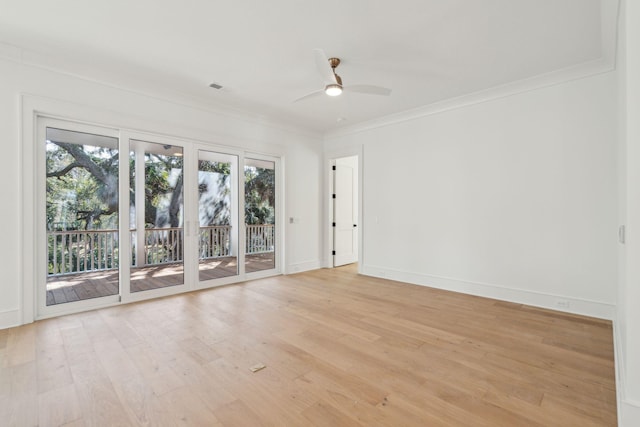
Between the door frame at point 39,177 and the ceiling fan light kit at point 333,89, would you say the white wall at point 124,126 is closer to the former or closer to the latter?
the door frame at point 39,177

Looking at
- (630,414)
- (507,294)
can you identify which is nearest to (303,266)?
(507,294)

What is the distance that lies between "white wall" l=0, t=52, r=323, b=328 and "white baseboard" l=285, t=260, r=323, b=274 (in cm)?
2

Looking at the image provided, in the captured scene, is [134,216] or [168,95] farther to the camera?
[168,95]

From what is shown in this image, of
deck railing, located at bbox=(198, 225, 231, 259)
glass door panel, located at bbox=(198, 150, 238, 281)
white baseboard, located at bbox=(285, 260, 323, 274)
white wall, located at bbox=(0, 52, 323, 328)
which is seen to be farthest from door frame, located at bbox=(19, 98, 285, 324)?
white baseboard, located at bbox=(285, 260, 323, 274)

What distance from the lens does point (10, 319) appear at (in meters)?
3.15

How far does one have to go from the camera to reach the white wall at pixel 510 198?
3436 millimetres

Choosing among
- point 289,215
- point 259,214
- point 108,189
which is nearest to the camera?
point 108,189

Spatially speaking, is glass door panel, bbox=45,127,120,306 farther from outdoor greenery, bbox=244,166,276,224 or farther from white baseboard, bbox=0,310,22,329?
outdoor greenery, bbox=244,166,276,224

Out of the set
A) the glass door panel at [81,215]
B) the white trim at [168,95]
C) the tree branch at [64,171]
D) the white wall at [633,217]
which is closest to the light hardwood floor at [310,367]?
the white wall at [633,217]

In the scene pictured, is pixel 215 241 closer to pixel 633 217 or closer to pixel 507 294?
pixel 507 294

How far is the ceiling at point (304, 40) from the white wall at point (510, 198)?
54 centimetres

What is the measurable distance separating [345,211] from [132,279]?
4.38m

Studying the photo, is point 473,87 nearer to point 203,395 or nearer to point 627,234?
point 627,234

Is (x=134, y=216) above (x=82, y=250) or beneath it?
above
